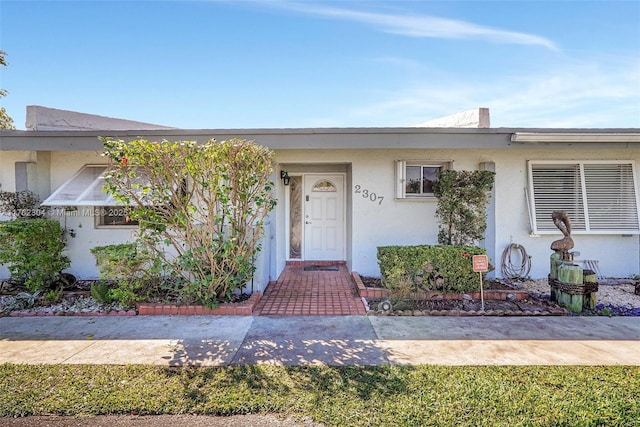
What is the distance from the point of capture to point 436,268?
6520mm

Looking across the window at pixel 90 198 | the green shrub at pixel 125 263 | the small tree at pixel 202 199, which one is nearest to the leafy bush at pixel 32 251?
the window at pixel 90 198

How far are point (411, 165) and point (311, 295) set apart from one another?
13.6 ft

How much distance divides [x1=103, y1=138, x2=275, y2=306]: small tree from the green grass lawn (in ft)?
7.48

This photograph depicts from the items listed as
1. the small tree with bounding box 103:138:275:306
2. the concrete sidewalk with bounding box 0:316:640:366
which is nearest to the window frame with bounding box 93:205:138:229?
the small tree with bounding box 103:138:275:306

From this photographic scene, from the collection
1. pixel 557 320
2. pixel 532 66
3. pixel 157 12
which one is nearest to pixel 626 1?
pixel 532 66

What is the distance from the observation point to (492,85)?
430 inches

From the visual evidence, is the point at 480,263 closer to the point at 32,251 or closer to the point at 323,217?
the point at 323,217

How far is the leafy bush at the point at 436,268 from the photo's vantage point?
648 cm

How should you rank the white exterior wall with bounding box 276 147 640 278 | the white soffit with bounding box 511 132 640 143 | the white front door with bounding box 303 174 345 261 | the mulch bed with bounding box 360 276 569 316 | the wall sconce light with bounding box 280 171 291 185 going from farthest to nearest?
1. the white front door with bounding box 303 174 345 261
2. the wall sconce light with bounding box 280 171 291 185
3. the white exterior wall with bounding box 276 147 640 278
4. the white soffit with bounding box 511 132 640 143
5. the mulch bed with bounding box 360 276 569 316

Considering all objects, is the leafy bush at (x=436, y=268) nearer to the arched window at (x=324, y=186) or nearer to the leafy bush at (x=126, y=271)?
the arched window at (x=324, y=186)

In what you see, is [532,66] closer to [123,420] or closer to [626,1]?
[626,1]

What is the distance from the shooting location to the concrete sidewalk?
416 centimetres

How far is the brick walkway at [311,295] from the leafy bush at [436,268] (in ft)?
3.20

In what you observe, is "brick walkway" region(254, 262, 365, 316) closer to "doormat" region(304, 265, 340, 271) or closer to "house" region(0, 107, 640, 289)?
"doormat" region(304, 265, 340, 271)
